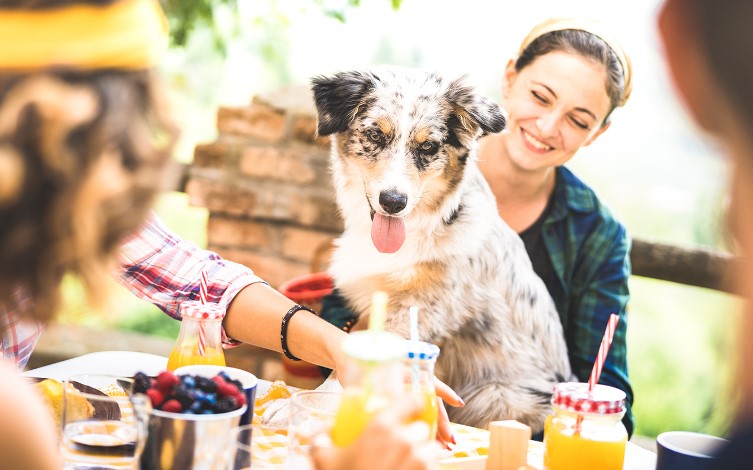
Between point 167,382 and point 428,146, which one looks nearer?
point 167,382

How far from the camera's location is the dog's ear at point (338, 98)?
2.22 m

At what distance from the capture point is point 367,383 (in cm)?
96

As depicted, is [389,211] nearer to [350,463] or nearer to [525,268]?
[525,268]

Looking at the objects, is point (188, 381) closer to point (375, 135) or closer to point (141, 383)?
point (141, 383)

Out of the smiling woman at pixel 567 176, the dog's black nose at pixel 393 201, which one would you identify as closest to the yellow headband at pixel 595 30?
the smiling woman at pixel 567 176

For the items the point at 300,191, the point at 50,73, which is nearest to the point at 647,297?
the point at 300,191

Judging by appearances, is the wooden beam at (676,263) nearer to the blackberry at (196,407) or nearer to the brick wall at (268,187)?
the brick wall at (268,187)

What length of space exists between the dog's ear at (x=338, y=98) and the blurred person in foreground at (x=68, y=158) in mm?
1230

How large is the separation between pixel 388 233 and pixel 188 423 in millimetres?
1141

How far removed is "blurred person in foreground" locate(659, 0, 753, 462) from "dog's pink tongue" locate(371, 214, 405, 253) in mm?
1318

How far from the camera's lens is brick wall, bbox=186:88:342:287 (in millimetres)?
3330

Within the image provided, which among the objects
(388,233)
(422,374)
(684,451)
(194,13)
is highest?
(194,13)

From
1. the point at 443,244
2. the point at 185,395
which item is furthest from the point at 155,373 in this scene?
the point at 443,244

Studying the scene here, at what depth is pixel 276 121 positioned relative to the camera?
3.39 meters
